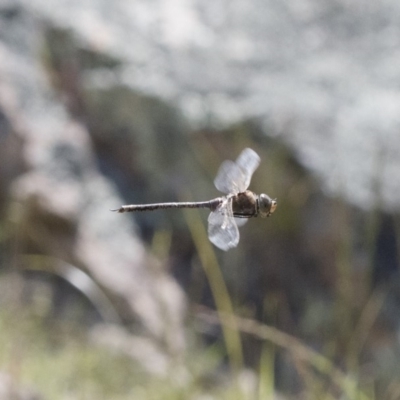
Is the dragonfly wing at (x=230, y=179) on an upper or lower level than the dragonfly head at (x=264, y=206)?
upper

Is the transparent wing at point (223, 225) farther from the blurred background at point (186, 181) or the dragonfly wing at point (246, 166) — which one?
the blurred background at point (186, 181)

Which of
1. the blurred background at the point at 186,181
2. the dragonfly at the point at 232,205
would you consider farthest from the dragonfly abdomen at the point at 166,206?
the blurred background at the point at 186,181

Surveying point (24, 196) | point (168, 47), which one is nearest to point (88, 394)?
point (24, 196)

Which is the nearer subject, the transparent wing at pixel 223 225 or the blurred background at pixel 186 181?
the transparent wing at pixel 223 225

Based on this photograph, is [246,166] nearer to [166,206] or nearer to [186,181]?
[166,206]

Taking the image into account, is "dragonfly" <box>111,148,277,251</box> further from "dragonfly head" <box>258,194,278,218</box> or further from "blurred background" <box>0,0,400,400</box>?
"blurred background" <box>0,0,400,400</box>

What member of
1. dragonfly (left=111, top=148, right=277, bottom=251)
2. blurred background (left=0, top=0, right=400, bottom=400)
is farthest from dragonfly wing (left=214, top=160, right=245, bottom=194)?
blurred background (left=0, top=0, right=400, bottom=400)

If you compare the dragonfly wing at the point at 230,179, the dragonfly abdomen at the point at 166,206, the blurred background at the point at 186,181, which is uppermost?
the blurred background at the point at 186,181
